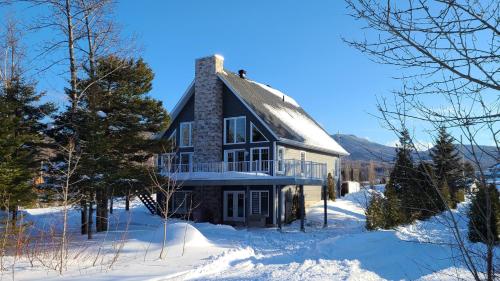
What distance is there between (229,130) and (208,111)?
1694 mm

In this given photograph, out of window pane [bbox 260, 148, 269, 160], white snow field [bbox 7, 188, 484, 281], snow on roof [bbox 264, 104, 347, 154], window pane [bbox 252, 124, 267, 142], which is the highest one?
snow on roof [bbox 264, 104, 347, 154]

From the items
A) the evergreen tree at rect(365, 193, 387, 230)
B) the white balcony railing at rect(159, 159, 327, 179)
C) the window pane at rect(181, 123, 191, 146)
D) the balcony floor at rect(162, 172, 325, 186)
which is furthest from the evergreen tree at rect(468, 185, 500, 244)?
the window pane at rect(181, 123, 191, 146)

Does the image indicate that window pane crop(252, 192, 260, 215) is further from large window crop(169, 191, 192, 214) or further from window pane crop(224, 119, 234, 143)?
large window crop(169, 191, 192, 214)

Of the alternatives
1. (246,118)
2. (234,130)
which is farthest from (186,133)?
(246,118)

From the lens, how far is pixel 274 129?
24.1m

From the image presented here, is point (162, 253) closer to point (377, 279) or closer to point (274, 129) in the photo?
point (377, 279)

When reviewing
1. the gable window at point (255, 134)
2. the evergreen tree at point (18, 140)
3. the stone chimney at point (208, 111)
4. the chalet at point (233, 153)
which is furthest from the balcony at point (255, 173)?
the evergreen tree at point (18, 140)

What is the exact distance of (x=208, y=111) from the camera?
25906 mm

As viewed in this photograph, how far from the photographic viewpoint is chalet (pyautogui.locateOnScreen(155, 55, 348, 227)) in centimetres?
2334

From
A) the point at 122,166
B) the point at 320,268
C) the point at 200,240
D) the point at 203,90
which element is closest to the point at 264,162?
the point at 203,90

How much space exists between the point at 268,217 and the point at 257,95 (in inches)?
343

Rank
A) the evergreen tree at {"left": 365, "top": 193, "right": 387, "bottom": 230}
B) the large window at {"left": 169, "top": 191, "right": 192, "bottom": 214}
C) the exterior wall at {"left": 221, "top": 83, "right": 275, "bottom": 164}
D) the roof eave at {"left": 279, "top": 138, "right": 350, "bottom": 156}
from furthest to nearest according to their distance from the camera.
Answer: the large window at {"left": 169, "top": 191, "right": 192, "bottom": 214} < the exterior wall at {"left": 221, "top": 83, "right": 275, "bottom": 164} < the roof eave at {"left": 279, "top": 138, "right": 350, "bottom": 156} < the evergreen tree at {"left": 365, "top": 193, "right": 387, "bottom": 230}

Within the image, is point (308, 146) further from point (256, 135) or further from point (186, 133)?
point (186, 133)

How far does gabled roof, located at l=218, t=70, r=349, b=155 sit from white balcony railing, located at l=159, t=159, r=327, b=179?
5.11 ft
